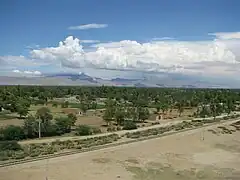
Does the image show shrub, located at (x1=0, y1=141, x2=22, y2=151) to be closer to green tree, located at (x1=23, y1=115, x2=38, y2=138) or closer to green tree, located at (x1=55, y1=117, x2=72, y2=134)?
green tree, located at (x1=23, y1=115, x2=38, y2=138)

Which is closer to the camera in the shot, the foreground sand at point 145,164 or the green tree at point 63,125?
the foreground sand at point 145,164

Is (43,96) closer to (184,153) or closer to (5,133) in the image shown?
(5,133)

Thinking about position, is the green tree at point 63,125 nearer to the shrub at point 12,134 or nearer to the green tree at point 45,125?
the green tree at point 45,125

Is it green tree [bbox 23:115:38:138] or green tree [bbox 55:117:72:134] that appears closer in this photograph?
green tree [bbox 23:115:38:138]

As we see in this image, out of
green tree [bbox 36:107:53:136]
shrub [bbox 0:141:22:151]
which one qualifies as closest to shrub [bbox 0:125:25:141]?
green tree [bbox 36:107:53:136]

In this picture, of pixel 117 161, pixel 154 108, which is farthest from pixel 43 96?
pixel 117 161

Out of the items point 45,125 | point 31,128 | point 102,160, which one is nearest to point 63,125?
point 45,125

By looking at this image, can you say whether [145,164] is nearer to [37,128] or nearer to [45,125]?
[37,128]

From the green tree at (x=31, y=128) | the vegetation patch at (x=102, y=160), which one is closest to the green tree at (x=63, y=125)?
the green tree at (x=31, y=128)
